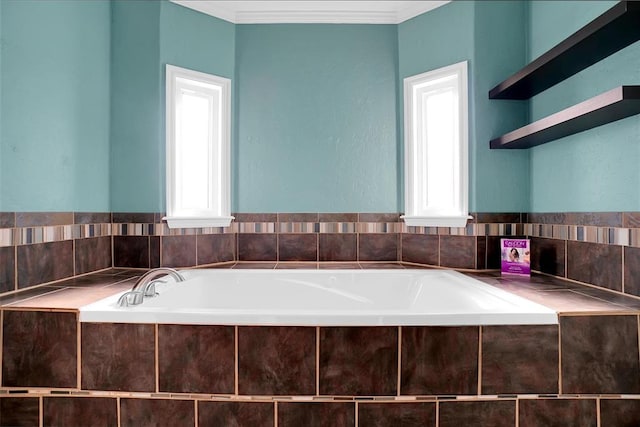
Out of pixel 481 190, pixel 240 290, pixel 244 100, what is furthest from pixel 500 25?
pixel 240 290

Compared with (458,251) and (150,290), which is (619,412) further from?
(150,290)

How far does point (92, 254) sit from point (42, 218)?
0.37 metres

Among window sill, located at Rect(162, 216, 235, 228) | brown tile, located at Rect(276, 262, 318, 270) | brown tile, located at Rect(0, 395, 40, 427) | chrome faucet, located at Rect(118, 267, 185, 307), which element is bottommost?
brown tile, located at Rect(0, 395, 40, 427)

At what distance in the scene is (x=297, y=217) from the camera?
2.29 metres

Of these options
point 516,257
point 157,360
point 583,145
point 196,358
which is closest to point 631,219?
point 583,145

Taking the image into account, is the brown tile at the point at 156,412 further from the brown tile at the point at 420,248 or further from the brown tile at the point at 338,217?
the brown tile at the point at 420,248

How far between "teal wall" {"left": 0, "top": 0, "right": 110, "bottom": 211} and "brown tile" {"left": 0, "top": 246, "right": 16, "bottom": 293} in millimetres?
194

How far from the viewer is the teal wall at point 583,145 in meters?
1.36

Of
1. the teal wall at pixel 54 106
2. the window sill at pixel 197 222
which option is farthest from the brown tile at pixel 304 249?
the teal wall at pixel 54 106

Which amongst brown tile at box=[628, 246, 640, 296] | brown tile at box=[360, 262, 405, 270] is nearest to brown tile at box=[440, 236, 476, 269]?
brown tile at box=[360, 262, 405, 270]

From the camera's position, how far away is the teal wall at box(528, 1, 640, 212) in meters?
1.36

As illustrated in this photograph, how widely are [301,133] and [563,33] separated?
1546mm

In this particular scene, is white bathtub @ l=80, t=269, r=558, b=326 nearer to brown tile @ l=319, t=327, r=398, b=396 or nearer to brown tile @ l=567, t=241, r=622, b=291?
brown tile @ l=319, t=327, r=398, b=396

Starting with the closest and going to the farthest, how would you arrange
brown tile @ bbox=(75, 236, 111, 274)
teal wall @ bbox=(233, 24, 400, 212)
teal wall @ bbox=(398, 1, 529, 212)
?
1. brown tile @ bbox=(75, 236, 111, 274)
2. teal wall @ bbox=(398, 1, 529, 212)
3. teal wall @ bbox=(233, 24, 400, 212)
